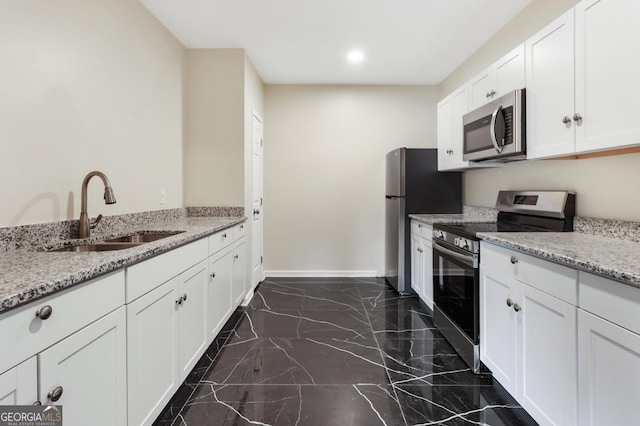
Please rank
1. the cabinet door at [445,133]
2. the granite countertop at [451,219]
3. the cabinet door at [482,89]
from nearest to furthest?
the cabinet door at [482,89] < the granite countertop at [451,219] < the cabinet door at [445,133]

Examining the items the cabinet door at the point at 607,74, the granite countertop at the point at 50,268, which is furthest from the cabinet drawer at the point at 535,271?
the granite countertop at the point at 50,268

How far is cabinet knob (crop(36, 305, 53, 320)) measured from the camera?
82 centimetres

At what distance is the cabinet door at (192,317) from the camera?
65.8 inches

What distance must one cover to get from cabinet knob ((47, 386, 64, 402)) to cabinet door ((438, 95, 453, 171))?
3.13m

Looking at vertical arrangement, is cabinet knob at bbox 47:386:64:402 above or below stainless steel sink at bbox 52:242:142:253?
below

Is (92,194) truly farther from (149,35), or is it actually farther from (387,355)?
(387,355)

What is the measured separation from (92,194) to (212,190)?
128 cm

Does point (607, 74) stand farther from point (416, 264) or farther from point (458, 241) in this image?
point (416, 264)

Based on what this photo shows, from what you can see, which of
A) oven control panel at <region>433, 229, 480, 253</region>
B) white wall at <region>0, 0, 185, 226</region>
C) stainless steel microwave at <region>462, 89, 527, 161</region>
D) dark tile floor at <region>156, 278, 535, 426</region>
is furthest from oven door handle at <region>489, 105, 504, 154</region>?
white wall at <region>0, 0, 185, 226</region>

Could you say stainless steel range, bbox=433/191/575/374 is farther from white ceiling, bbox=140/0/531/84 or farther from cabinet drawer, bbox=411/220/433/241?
white ceiling, bbox=140/0/531/84

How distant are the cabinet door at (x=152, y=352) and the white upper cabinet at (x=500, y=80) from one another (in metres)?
2.43

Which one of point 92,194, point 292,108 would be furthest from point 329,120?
point 92,194

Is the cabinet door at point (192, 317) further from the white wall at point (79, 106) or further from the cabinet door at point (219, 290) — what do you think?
the white wall at point (79, 106)

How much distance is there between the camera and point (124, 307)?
1.17m
